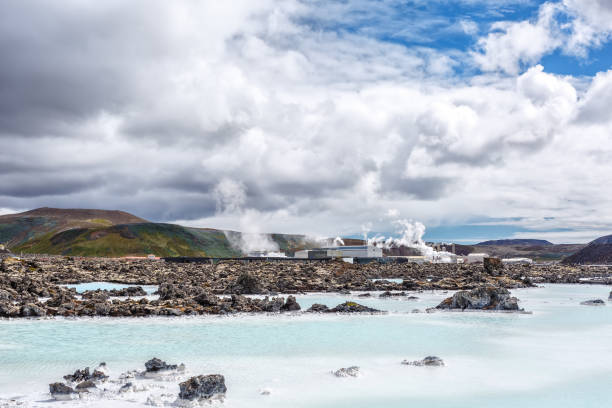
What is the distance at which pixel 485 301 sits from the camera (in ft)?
103

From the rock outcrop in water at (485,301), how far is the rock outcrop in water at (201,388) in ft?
75.4

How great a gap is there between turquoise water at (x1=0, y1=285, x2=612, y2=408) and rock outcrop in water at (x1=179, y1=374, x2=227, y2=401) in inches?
15.3

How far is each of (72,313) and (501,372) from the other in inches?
866

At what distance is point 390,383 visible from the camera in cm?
1354

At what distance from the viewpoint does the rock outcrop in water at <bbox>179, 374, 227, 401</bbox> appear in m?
11.1

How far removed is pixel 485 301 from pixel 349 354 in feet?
54.7

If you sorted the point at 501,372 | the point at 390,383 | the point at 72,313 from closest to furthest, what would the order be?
the point at 390,383
the point at 501,372
the point at 72,313

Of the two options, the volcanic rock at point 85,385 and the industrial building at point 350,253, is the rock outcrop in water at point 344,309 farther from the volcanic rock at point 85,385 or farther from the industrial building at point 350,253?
the industrial building at point 350,253

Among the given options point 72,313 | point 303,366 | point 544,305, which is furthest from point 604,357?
point 72,313

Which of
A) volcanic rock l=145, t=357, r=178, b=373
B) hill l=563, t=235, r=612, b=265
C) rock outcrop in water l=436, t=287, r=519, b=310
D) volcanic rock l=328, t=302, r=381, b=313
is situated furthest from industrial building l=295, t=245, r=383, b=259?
volcanic rock l=145, t=357, r=178, b=373

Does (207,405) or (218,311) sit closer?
(207,405)

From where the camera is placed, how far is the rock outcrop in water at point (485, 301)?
30953mm

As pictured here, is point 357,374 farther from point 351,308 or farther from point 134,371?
point 351,308

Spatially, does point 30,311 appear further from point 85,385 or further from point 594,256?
point 594,256
